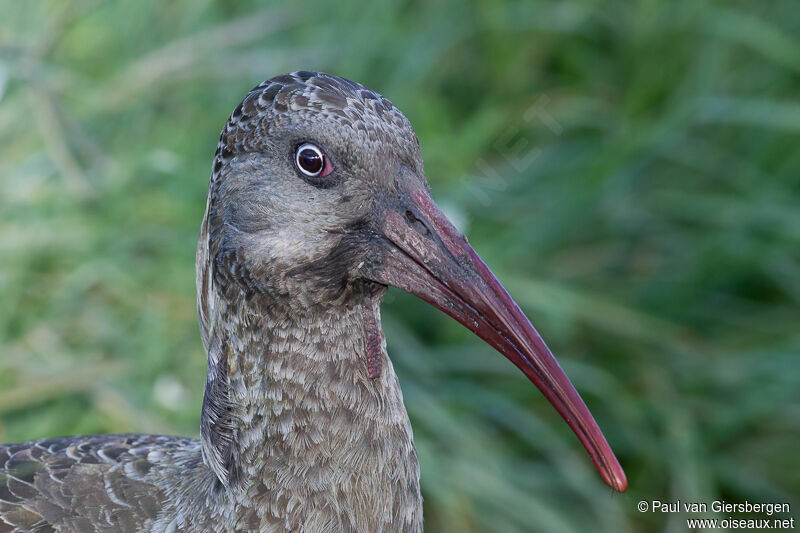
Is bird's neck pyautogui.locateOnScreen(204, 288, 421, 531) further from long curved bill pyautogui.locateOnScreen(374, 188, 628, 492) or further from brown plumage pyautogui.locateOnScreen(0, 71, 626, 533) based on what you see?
long curved bill pyautogui.locateOnScreen(374, 188, 628, 492)

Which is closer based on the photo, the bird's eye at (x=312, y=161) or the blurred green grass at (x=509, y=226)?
the bird's eye at (x=312, y=161)

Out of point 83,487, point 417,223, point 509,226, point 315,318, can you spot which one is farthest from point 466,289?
point 509,226

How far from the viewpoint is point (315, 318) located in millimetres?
1551

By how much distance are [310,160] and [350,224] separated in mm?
118

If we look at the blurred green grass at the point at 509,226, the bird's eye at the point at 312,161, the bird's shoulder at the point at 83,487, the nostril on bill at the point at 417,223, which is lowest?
the bird's shoulder at the point at 83,487

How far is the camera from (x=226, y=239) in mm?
1540

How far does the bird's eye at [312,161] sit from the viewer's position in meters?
1.47

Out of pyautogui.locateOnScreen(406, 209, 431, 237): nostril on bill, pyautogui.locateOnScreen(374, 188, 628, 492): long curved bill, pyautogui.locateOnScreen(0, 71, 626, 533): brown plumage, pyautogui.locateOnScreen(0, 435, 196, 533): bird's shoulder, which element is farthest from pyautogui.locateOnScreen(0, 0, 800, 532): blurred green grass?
pyautogui.locateOnScreen(406, 209, 431, 237): nostril on bill

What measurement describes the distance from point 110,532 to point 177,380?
1.29 m

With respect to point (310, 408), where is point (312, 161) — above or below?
above

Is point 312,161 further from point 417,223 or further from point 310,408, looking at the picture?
point 310,408

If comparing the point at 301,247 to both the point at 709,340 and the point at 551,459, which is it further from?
the point at 709,340

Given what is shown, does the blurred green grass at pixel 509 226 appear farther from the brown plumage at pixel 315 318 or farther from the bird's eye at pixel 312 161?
the bird's eye at pixel 312 161

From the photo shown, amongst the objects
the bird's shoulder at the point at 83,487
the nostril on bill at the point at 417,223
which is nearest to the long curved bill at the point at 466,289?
the nostril on bill at the point at 417,223
